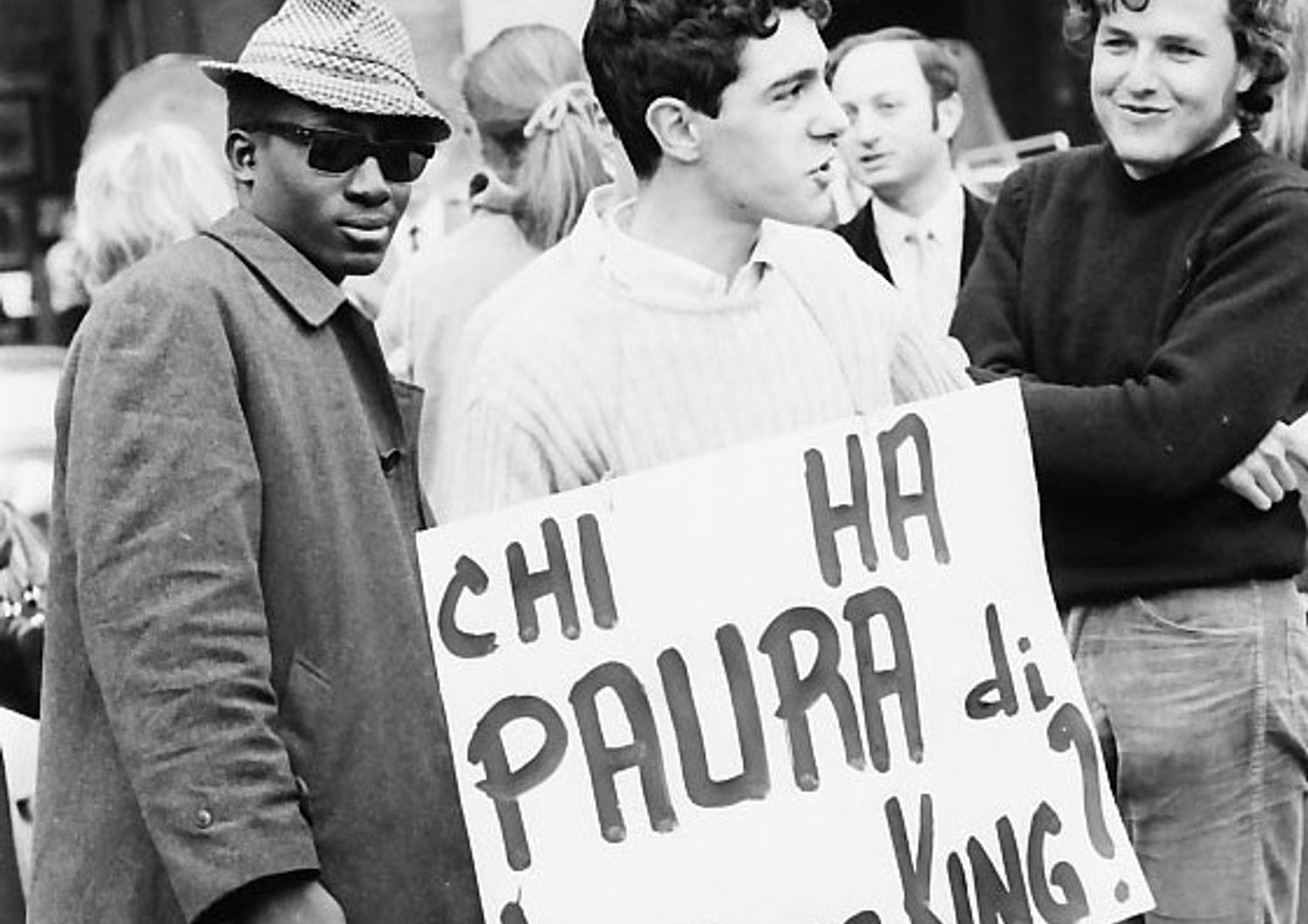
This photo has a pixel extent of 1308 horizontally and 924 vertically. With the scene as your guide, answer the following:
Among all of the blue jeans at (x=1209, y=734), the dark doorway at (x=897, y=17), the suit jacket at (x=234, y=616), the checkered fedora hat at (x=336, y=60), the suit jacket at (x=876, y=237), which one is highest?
the dark doorway at (x=897, y=17)

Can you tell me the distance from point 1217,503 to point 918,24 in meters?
1.08

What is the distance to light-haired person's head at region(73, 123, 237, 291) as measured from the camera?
4094 mm

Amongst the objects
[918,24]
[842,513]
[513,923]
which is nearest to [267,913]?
[513,923]

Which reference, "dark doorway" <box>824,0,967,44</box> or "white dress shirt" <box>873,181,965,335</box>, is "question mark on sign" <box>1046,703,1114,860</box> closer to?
"white dress shirt" <box>873,181,965,335</box>

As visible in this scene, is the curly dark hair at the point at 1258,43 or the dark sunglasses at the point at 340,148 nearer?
the dark sunglasses at the point at 340,148

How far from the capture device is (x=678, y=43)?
3.15 meters

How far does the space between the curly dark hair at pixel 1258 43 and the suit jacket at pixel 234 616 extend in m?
1.35

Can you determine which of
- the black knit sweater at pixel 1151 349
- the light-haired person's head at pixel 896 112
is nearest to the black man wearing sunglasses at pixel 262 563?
the black knit sweater at pixel 1151 349

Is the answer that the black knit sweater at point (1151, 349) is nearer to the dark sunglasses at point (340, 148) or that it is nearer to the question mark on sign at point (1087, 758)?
the question mark on sign at point (1087, 758)

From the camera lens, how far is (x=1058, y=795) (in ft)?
10.2

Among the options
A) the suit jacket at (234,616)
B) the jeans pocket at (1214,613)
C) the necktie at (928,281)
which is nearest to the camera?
the suit jacket at (234,616)

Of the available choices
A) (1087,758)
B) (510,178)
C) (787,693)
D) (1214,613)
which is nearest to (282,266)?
(787,693)

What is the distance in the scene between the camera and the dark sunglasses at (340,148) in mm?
2922

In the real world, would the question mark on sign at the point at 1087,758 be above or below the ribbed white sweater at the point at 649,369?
below
